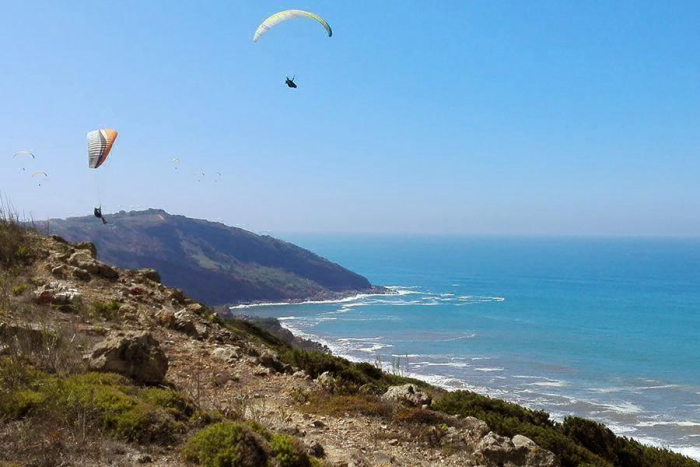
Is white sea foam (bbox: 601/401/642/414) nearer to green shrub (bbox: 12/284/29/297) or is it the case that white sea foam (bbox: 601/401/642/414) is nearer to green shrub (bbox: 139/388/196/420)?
green shrub (bbox: 12/284/29/297)

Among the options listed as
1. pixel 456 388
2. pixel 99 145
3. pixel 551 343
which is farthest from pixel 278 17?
pixel 551 343

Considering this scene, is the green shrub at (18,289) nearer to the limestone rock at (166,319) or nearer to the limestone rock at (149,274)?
the limestone rock at (166,319)

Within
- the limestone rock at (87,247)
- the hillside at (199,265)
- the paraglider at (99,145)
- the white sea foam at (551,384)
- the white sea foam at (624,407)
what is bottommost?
the white sea foam at (551,384)

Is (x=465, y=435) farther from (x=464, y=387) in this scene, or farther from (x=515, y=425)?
(x=464, y=387)

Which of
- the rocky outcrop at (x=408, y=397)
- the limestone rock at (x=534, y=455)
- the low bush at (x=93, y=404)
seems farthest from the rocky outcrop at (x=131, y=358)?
the limestone rock at (x=534, y=455)

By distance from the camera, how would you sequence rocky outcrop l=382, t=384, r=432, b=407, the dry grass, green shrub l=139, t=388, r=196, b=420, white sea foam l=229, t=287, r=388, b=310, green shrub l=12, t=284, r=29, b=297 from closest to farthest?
green shrub l=139, t=388, r=196, b=420, the dry grass, rocky outcrop l=382, t=384, r=432, b=407, green shrub l=12, t=284, r=29, b=297, white sea foam l=229, t=287, r=388, b=310

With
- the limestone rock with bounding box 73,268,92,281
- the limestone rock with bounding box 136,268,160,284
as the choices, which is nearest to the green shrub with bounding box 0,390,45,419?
the limestone rock with bounding box 73,268,92,281
